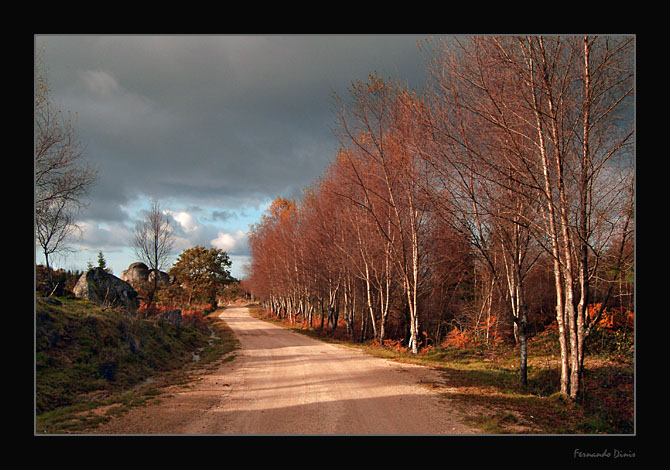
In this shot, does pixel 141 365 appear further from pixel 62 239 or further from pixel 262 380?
pixel 62 239

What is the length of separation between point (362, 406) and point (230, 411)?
2.32 metres

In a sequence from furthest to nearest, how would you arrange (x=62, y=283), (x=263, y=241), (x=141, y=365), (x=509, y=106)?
(x=263, y=241) < (x=62, y=283) < (x=141, y=365) < (x=509, y=106)

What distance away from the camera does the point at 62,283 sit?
627 inches

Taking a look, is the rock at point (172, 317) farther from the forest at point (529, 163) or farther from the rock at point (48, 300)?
the forest at point (529, 163)

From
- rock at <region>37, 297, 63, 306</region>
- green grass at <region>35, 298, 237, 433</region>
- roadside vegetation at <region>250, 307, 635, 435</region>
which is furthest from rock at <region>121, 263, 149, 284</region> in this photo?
roadside vegetation at <region>250, 307, 635, 435</region>

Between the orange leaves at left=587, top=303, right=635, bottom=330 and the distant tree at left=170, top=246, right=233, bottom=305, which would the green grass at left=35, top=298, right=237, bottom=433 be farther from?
the distant tree at left=170, top=246, right=233, bottom=305

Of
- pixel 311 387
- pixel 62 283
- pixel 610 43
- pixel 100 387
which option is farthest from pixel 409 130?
pixel 62 283

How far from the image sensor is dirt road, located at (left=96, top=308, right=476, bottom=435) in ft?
19.5

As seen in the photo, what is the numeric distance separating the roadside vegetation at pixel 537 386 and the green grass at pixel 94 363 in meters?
6.48

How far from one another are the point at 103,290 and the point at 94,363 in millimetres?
7551

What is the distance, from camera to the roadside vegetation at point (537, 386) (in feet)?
21.1

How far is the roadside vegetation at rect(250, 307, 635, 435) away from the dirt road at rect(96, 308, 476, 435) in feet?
2.11

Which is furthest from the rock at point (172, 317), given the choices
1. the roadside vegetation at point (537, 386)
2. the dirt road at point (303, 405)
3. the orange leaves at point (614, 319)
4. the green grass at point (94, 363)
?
the orange leaves at point (614, 319)

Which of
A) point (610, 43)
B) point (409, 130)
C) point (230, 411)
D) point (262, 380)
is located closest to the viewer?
point (230, 411)
